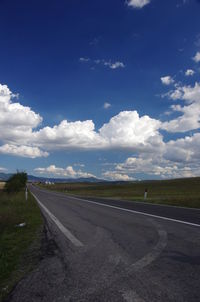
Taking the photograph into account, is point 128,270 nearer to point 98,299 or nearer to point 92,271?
point 92,271

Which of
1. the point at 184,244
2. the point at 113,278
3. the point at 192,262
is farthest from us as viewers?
the point at 184,244

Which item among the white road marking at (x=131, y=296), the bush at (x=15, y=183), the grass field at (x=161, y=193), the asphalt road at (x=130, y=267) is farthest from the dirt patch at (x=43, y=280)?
the bush at (x=15, y=183)

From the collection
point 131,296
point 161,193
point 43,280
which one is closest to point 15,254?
point 43,280

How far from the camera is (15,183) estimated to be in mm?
71688

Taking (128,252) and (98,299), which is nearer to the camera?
(98,299)

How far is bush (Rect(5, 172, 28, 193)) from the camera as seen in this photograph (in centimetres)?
7081

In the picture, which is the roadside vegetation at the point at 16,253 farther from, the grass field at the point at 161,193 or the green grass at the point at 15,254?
the grass field at the point at 161,193

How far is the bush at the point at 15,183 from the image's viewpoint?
7081cm

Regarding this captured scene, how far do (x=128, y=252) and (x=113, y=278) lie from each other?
162 cm

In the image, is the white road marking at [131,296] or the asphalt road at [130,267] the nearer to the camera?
the white road marking at [131,296]

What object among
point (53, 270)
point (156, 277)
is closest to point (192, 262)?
point (156, 277)

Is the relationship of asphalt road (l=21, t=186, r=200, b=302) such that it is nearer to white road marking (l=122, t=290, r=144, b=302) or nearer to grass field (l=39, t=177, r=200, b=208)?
white road marking (l=122, t=290, r=144, b=302)

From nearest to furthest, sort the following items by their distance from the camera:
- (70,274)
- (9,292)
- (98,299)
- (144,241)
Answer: (98,299) < (9,292) < (70,274) < (144,241)

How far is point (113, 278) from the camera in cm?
411
